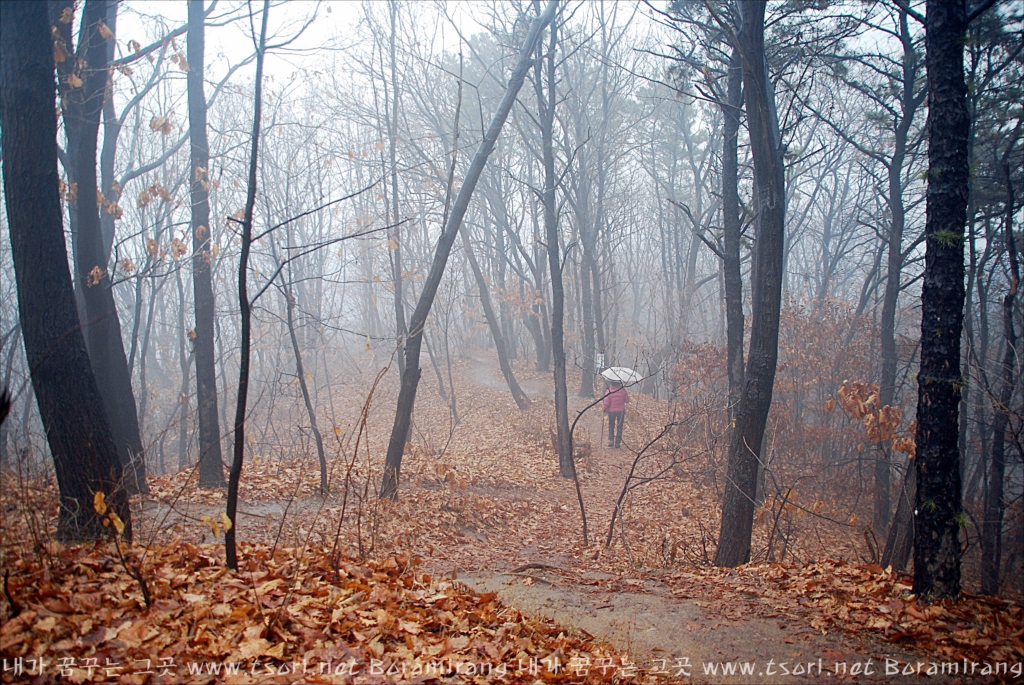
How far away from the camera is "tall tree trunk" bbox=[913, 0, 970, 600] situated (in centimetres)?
454

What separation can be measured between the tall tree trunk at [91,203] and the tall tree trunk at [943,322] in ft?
25.4

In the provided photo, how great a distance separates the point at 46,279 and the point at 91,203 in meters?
3.28

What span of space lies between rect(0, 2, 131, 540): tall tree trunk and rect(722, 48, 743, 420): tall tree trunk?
7.64m

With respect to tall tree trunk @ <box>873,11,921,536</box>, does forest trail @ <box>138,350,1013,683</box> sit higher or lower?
lower

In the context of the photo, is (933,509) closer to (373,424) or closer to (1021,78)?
(1021,78)

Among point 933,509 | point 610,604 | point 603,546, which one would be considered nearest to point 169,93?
point 603,546

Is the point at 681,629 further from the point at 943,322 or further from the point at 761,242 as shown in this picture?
the point at 761,242

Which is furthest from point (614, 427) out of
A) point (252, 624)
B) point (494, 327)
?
point (252, 624)

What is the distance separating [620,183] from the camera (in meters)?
27.2

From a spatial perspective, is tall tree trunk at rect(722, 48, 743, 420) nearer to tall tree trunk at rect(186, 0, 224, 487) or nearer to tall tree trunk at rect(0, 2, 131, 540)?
tall tree trunk at rect(186, 0, 224, 487)

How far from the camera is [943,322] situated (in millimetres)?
4570

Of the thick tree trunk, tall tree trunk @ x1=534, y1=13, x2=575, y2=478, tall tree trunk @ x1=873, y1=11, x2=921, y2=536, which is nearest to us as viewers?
tall tree trunk @ x1=534, y1=13, x2=575, y2=478

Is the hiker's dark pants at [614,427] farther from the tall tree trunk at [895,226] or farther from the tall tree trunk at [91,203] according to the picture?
the tall tree trunk at [91,203]

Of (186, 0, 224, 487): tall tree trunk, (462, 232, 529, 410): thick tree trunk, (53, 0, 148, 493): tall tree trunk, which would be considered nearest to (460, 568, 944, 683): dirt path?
(186, 0, 224, 487): tall tree trunk
